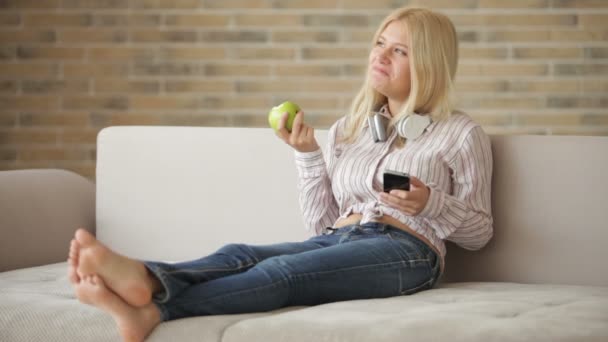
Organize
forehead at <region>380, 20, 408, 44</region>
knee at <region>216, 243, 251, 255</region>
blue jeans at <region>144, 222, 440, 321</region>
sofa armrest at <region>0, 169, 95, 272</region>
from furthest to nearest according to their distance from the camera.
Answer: sofa armrest at <region>0, 169, 95, 272</region> → forehead at <region>380, 20, 408, 44</region> → knee at <region>216, 243, 251, 255</region> → blue jeans at <region>144, 222, 440, 321</region>

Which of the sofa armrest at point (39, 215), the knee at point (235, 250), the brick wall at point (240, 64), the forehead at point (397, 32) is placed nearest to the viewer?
the knee at point (235, 250)

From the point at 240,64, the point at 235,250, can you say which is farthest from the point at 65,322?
the point at 240,64

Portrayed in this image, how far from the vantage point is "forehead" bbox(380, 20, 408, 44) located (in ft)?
7.86

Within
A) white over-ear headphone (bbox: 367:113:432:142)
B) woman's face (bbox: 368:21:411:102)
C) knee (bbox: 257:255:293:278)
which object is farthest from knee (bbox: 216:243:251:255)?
woman's face (bbox: 368:21:411:102)

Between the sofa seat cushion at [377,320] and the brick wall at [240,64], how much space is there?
2337 mm

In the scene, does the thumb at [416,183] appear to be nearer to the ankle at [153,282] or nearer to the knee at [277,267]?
the knee at [277,267]

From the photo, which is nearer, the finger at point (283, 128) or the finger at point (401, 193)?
the finger at point (401, 193)

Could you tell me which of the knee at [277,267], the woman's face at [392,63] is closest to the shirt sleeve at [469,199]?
the woman's face at [392,63]

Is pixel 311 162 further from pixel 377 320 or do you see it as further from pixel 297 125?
pixel 377 320

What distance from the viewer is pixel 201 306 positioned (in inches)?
68.6

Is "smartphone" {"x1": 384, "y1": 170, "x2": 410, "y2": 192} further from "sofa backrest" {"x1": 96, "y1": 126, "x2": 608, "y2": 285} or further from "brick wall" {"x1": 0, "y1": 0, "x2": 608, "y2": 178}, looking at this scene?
"brick wall" {"x1": 0, "y1": 0, "x2": 608, "y2": 178}

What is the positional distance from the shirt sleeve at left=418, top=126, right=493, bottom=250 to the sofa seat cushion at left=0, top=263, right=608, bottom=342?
18 cm

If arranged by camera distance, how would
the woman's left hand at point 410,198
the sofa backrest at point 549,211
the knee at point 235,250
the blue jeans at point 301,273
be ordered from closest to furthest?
the blue jeans at point 301,273 → the knee at point 235,250 → the woman's left hand at point 410,198 → the sofa backrest at point 549,211

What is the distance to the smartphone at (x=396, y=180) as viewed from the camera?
2.02m
